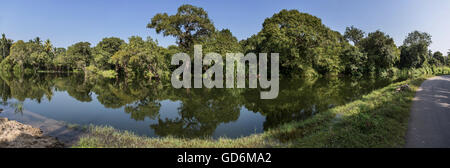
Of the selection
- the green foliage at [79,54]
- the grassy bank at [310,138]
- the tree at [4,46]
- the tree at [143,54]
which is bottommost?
the grassy bank at [310,138]

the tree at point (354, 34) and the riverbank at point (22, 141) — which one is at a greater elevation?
the tree at point (354, 34)

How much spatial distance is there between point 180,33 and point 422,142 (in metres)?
36.9

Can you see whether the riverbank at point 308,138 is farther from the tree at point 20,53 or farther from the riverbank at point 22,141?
the tree at point 20,53

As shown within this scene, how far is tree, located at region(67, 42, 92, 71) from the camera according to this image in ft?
221

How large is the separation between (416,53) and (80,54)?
335ft

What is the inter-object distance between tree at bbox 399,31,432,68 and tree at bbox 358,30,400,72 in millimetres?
8756

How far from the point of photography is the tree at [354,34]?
77.2 m

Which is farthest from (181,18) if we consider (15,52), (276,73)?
(15,52)

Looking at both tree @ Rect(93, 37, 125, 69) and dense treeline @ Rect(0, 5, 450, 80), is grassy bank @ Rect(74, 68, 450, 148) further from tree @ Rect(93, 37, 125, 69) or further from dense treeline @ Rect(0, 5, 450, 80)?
tree @ Rect(93, 37, 125, 69)

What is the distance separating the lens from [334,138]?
21.2ft

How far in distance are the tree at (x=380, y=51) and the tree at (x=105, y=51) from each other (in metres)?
70.8

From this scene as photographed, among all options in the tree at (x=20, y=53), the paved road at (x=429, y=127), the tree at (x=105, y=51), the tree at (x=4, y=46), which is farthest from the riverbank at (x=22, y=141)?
the tree at (x=4, y=46)

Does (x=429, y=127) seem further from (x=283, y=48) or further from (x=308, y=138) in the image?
(x=283, y=48)

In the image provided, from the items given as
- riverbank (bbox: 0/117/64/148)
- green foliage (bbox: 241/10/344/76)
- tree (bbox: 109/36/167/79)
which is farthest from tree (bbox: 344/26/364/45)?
riverbank (bbox: 0/117/64/148)
